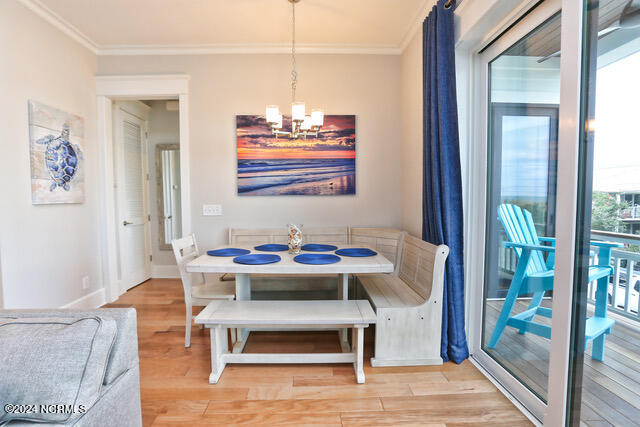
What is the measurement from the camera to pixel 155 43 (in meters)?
3.24

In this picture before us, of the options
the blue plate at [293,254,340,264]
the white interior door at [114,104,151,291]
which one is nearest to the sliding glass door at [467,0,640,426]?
the blue plate at [293,254,340,264]

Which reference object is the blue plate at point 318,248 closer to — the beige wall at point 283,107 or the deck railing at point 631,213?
the beige wall at point 283,107

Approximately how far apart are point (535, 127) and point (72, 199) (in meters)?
3.87

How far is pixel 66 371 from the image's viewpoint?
0.93 meters

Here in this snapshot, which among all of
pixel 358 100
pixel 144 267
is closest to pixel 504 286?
pixel 358 100

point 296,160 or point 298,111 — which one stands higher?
point 298,111

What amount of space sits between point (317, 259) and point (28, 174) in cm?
250

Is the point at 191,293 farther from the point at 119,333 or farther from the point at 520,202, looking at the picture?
the point at 520,202

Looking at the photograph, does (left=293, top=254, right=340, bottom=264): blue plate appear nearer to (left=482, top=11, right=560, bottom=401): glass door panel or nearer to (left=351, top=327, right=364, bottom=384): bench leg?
(left=351, top=327, right=364, bottom=384): bench leg

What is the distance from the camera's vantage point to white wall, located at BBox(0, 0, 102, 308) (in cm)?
235

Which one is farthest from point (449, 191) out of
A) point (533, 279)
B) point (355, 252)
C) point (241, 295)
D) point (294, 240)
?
point (241, 295)

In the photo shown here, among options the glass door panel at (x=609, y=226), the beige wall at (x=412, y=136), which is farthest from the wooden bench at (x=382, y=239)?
the glass door panel at (x=609, y=226)

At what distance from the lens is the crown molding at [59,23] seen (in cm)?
256

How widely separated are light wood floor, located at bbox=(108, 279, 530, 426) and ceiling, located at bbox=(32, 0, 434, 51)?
285cm
